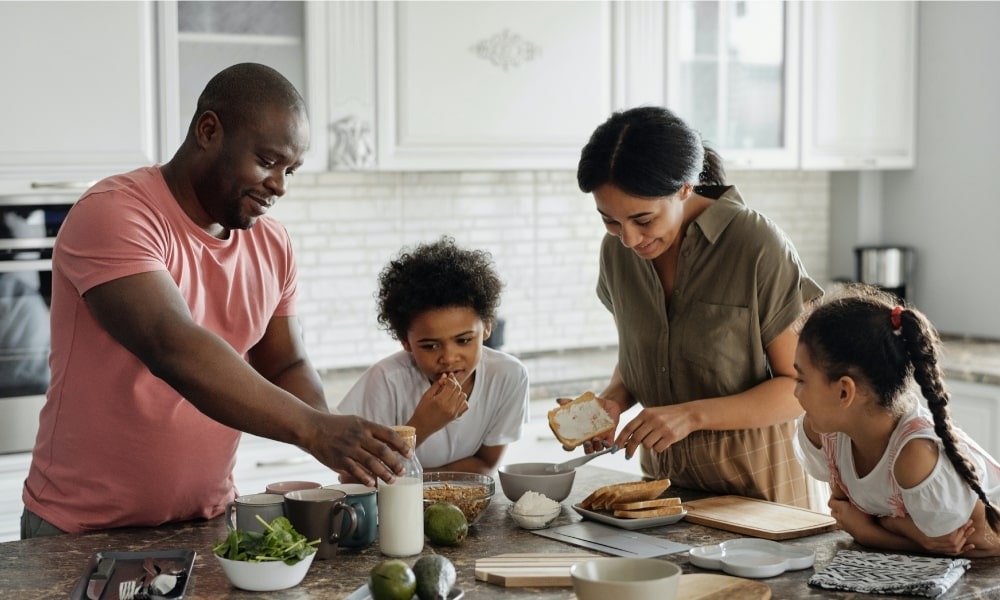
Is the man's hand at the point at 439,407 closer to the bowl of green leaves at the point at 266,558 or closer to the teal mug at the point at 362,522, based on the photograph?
the teal mug at the point at 362,522

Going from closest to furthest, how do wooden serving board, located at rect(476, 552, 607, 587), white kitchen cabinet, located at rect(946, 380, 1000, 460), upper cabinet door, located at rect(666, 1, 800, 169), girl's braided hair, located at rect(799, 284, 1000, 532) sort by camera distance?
wooden serving board, located at rect(476, 552, 607, 587)
girl's braided hair, located at rect(799, 284, 1000, 532)
white kitchen cabinet, located at rect(946, 380, 1000, 460)
upper cabinet door, located at rect(666, 1, 800, 169)

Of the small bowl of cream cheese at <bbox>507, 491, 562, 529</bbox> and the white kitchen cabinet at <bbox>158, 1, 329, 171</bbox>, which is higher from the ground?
the white kitchen cabinet at <bbox>158, 1, 329, 171</bbox>

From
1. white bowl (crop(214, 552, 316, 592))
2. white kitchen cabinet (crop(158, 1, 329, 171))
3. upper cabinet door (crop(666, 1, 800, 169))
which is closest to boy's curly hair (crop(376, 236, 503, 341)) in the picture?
white bowl (crop(214, 552, 316, 592))

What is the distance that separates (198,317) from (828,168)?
126 inches

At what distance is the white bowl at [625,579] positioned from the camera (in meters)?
1.54

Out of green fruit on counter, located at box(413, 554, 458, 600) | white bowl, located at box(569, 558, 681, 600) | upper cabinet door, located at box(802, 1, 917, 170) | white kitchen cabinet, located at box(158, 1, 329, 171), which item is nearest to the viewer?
white bowl, located at box(569, 558, 681, 600)

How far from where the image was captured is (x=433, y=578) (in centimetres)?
166

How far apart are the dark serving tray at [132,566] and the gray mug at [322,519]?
6.9 inches

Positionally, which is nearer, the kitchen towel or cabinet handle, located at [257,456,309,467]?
the kitchen towel

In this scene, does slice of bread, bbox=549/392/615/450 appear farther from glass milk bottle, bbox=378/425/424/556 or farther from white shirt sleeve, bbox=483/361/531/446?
glass milk bottle, bbox=378/425/424/556

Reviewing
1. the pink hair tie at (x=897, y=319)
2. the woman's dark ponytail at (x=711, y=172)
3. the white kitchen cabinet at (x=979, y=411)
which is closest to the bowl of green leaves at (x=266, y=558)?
the pink hair tie at (x=897, y=319)

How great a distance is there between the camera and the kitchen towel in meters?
1.74

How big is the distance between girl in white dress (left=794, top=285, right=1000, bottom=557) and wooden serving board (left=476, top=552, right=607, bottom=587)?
524 millimetres

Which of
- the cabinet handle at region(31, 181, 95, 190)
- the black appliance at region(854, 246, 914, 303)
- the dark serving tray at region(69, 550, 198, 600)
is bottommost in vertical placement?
the dark serving tray at region(69, 550, 198, 600)
